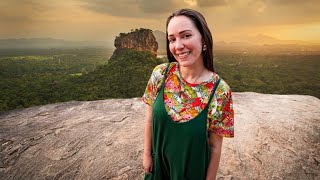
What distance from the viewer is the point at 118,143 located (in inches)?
130

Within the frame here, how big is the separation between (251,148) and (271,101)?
80.6 inches

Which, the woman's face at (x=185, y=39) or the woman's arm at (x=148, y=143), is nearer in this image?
the woman's face at (x=185, y=39)

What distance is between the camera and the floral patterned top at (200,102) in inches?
56.9

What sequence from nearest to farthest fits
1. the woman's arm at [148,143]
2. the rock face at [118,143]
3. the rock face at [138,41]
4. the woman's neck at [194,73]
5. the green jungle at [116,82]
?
the woman's neck at [194,73]
the woman's arm at [148,143]
the rock face at [118,143]
the green jungle at [116,82]
the rock face at [138,41]

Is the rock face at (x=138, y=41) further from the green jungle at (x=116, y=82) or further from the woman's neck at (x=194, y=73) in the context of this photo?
the woman's neck at (x=194, y=73)

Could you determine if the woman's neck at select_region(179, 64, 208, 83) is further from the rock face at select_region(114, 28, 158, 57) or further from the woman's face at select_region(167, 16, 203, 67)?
the rock face at select_region(114, 28, 158, 57)

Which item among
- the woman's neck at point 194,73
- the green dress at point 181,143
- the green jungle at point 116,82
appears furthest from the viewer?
the green jungle at point 116,82

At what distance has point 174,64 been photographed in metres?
1.66

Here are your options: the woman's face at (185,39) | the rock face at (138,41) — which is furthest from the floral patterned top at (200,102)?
the rock face at (138,41)

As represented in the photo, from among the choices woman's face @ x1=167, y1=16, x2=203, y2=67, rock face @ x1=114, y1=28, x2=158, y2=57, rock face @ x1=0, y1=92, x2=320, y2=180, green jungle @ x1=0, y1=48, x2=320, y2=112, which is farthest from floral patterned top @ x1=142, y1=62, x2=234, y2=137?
rock face @ x1=114, y1=28, x2=158, y2=57

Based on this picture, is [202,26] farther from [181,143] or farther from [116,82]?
[116,82]

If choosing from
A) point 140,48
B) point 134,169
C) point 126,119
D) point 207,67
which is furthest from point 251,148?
point 140,48

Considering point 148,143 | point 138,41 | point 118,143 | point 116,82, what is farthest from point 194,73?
point 138,41

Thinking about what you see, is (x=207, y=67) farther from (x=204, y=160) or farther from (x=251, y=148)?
(x=251, y=148)
